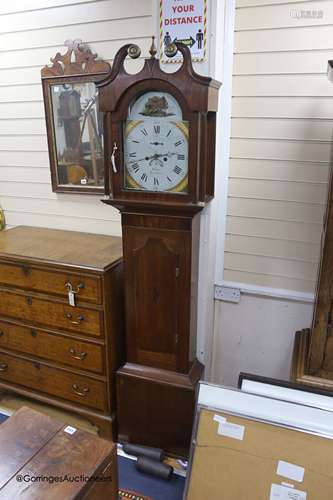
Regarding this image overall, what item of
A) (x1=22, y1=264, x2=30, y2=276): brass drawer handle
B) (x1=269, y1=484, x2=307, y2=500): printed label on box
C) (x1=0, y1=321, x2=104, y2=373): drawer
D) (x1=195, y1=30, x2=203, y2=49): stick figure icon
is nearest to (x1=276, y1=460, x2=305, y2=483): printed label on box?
(x1=269, y1=484, x2=307, y2=500): printed label on box

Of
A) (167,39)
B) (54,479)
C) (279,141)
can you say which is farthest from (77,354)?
(167,39)

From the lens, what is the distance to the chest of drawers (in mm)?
1787

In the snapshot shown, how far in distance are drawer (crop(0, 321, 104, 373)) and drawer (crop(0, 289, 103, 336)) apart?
0.22 ft

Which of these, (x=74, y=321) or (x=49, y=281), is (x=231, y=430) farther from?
(x=49, y=281)

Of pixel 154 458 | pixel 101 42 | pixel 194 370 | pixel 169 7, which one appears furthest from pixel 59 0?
pixel 154 458

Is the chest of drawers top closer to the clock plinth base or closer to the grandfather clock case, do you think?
the grandfather clock case

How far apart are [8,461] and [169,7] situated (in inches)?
71.0

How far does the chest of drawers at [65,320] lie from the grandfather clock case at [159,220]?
114 mm

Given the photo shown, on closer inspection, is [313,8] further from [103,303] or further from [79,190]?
[103,303]

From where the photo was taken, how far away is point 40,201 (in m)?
2.29

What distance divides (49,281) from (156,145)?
837 millimetres

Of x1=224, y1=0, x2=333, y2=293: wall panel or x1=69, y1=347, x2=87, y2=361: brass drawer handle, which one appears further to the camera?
x1=69, y1=347, x2=87, y2=361: brass drawer handle

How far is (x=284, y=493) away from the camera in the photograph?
1.38 metres

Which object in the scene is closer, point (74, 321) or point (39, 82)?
point (74, 321)
